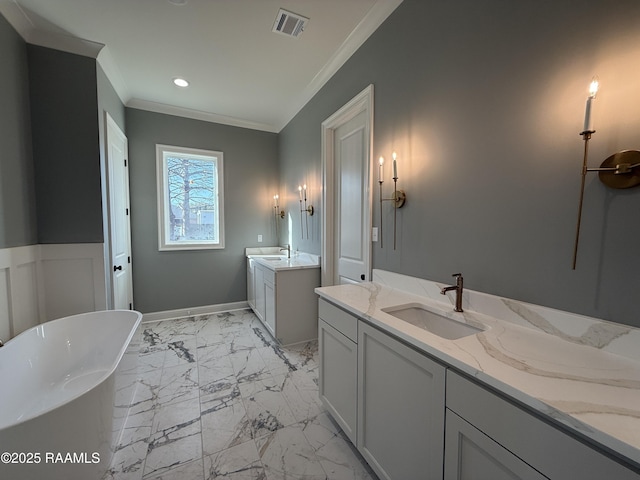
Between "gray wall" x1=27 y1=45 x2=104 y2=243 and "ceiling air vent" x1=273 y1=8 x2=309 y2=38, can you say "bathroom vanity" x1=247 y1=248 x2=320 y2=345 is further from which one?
"ceiling air vent" x1=273 y1=8 x2=309 y2=38

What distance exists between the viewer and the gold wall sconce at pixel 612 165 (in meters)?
0.85

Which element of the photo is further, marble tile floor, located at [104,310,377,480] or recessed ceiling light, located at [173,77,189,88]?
recessed ceiling light, located at [173,77,189,88]

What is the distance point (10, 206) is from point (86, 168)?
625 millimetres

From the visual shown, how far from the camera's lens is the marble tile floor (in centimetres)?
143

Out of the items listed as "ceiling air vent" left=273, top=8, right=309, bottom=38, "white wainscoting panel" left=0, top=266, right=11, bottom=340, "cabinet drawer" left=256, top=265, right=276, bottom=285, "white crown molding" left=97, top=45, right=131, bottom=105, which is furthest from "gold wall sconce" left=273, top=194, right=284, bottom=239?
"white wainscoting panel" left=0, top=266, right=11, bottom=340

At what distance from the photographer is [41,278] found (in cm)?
224

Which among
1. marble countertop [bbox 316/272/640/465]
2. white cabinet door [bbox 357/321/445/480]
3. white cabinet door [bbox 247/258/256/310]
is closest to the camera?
marble countertop [bbox 316/272/640/465]

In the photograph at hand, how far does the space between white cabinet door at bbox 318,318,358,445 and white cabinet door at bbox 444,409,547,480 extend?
0.59 m

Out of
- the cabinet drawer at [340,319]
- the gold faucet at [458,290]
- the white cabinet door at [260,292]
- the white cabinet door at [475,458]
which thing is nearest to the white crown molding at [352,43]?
the gold faucet at [458,290]

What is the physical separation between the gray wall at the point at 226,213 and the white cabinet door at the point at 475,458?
3.65 meters

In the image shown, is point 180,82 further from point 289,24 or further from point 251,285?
point 251,285

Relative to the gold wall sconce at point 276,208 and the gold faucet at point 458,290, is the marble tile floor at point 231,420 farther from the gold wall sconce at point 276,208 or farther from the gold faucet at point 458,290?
the gold wall sconce at point 276,208

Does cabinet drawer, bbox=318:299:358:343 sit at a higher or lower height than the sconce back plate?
lower

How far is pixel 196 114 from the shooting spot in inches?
144
